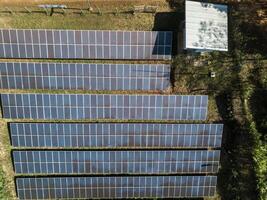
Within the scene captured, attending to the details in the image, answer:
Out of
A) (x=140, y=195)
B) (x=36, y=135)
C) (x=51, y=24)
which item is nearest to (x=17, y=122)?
(x=36, y=135)

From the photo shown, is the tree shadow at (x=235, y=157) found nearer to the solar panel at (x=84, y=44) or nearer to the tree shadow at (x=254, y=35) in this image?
the tree shadow at (x=254, y=35)

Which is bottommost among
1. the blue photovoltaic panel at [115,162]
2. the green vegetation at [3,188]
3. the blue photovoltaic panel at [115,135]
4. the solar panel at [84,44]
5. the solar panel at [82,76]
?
the green vegetation at [3,188]

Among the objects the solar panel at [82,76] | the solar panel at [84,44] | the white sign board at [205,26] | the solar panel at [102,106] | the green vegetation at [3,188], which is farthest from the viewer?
the green vegetation at [3,188]

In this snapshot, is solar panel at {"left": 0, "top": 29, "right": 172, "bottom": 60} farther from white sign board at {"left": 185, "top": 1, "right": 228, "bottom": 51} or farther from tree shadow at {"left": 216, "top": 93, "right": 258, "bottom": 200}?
tree shadow at {"left": 216, "top": 93, "right": 258, "bottom": 200}

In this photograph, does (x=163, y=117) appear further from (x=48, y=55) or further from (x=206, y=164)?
(x=48, y=55)

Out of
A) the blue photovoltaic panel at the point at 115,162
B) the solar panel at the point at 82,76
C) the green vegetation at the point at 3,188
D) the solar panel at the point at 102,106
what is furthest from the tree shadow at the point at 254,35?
the green vegetation at the point at 3,188

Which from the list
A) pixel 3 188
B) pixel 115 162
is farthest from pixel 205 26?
pixel 3 188
